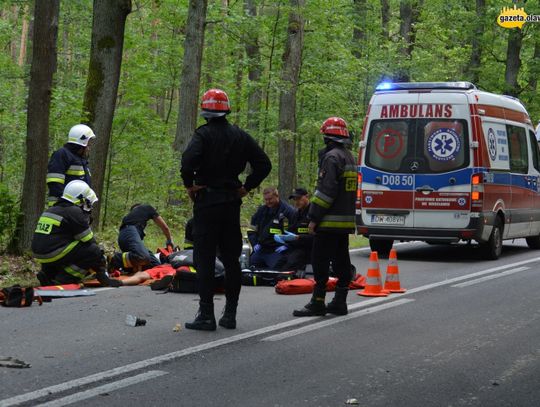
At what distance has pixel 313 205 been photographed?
8.37 m

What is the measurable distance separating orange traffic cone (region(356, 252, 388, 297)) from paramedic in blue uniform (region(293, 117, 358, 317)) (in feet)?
5.11

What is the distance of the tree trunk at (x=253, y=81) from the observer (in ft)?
80.4

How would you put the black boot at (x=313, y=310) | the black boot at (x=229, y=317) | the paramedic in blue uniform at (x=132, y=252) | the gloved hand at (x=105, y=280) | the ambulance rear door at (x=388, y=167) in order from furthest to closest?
the ambulance rear door at (x=388, y=167) → the paramedic in blue uniform at (x=132, y=252) → the gloved hand at (x=105, y=280) → the black boot at (x=313, y=310) → the black boot at (x=229, y=317)

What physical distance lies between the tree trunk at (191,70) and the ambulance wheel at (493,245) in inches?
303

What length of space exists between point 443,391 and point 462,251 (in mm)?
11349

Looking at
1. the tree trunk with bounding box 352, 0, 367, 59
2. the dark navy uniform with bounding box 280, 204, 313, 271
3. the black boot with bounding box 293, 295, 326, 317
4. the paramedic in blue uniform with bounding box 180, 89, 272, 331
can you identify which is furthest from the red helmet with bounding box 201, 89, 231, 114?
the tree trunk with bounding box 352, 0, 367, 59

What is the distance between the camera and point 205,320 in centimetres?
745

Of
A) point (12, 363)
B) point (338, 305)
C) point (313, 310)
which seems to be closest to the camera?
point (12, 363)

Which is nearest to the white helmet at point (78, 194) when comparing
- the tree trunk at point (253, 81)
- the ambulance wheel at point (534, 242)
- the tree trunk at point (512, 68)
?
the ambulance wheel at point (534, 242)

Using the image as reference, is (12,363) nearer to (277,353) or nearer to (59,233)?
(277,353)

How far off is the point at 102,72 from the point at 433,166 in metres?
5.59

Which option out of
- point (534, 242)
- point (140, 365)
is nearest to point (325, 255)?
point (140, 365)

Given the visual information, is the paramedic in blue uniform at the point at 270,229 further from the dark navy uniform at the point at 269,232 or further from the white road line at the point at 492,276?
the white road line at the point at 492,276

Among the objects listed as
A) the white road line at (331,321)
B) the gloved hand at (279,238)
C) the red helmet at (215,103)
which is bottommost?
the white road line at (331,321)
